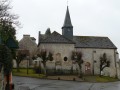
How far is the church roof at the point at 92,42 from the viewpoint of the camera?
72500 millimetres

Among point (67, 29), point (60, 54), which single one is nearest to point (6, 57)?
point (60, 54)

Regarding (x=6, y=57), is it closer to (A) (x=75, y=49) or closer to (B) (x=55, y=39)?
(B) (x=55, y=39)

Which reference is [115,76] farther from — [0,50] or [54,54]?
[0,50]

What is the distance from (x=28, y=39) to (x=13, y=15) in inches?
2014

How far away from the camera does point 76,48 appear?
7138cm

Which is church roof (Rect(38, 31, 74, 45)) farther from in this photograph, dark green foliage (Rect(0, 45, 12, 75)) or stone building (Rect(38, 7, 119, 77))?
dark green foliage (Rect(0, 45, 12, 75))

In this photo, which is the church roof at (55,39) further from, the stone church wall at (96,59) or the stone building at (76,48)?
the stone church wall at (96,59)

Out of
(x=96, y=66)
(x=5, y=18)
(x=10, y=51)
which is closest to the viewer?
(x=10, y=51)

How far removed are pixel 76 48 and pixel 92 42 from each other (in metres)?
4.72

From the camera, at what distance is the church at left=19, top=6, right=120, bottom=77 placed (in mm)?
68562

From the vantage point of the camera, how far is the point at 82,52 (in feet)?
235

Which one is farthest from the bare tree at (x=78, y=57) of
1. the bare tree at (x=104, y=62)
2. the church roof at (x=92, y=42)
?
the bare tree at (x=104, y=62)

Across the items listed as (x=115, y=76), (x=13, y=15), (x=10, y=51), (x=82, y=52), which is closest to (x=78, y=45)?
(x=82, y=52)

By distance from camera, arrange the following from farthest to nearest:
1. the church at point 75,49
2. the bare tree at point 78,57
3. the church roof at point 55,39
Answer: the church at point 75,49 → the church roof at point 55,39 → the bare tree at point 78,57
